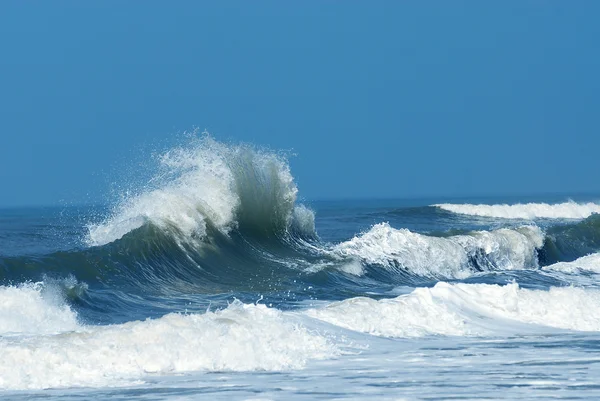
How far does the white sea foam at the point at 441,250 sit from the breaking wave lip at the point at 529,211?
2954cm

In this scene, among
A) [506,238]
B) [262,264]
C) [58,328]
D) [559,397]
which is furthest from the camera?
[506,238]

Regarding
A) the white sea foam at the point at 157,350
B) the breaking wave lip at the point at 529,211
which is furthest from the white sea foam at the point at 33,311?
the breaking wave lip at the point at 529,211

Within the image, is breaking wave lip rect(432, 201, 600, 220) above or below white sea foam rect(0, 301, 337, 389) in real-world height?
above

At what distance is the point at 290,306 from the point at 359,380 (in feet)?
16.0

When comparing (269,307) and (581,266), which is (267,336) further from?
(581,266)

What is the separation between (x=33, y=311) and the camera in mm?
10844

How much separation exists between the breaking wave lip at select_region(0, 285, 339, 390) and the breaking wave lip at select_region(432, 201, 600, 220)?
43.9m

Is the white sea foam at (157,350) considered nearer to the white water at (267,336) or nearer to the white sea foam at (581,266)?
the white water at (267,336)

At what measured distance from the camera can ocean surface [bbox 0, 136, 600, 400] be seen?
7.68 meters

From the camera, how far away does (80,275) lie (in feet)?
46.6

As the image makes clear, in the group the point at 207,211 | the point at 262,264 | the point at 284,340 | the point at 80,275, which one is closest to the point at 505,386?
the point at 284,340

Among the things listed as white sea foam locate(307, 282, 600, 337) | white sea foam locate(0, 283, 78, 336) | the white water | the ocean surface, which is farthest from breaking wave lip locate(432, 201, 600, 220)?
white sea foam locate(0, 283, 78, 336)

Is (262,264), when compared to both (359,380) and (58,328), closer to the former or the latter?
(58,328)

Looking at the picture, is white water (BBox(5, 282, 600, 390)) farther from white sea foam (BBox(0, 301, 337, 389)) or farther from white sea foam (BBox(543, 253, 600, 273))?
white sea foam (BBox(543, 253, 600, 273))
